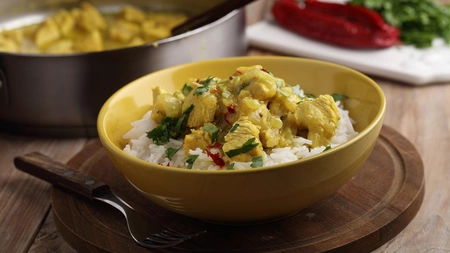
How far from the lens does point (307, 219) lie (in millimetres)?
1869

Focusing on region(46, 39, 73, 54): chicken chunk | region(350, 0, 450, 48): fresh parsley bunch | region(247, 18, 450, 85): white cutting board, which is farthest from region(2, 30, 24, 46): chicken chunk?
region(350, 0, 450, 48): fresh parsley bunch

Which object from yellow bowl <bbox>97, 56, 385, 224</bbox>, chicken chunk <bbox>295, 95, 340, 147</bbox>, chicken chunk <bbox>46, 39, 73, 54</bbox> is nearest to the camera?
yellow bowl <bbox>97, 56, 385, 224</bbox>

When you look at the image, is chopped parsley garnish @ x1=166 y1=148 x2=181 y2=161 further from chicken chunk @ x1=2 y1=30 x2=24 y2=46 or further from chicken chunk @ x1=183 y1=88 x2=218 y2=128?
chicken chunk @ x1=2 y1=30 x2=24 y2=46

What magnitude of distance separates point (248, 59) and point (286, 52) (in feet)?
4.09

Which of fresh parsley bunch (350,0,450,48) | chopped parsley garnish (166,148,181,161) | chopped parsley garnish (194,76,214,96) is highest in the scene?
chopped parsley garnish (194,76,214,96)

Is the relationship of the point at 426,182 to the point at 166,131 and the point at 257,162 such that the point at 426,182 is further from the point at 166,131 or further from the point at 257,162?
the point at 166,131

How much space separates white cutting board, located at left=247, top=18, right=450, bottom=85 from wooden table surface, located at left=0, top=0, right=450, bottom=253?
0.06 metres

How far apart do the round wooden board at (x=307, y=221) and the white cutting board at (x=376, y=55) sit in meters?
1.05

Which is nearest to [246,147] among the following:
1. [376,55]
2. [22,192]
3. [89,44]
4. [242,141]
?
[242,141]

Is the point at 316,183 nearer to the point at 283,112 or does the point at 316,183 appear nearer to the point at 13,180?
the point at 283,112

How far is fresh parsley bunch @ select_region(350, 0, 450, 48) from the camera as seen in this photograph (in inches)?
139

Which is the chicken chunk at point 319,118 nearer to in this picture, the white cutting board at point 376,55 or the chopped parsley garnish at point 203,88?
the chopped parsley garnish at point 203,88

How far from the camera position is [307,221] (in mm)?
1858

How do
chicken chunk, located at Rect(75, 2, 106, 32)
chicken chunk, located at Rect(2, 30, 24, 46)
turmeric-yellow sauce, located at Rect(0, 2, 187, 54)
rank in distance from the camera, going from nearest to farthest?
turmeric-yellow sauce, located at Rect(0, 2, 187, 54) < chicken chunk, located at Rect(2, 30, 24, 46) < chicken chunk, located at Rect(75, 2, 106, 32)
